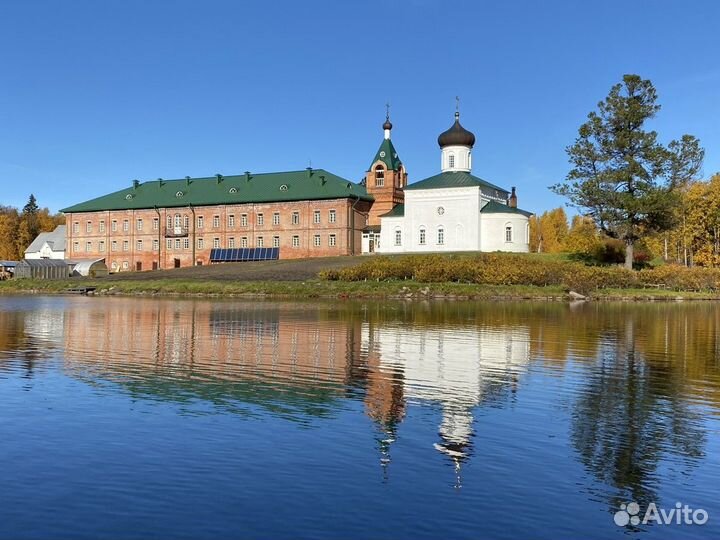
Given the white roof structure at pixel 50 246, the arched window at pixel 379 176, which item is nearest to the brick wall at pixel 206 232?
the arched window at pixel 379 176

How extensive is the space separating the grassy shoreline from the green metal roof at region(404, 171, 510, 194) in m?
18.0

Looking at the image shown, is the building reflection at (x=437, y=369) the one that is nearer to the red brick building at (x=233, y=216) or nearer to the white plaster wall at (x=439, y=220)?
the white plaster wall at (x=439, y=220)

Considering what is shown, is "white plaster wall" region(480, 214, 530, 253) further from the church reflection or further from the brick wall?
the church reflection

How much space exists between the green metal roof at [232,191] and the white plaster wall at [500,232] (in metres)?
14.0

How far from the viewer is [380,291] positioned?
4878 centimetres

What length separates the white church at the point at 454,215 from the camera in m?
66.0

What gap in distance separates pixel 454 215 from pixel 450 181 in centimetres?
327

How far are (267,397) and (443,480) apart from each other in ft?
16.6

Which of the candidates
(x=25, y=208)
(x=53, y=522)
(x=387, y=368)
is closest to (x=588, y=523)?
(x=53, y=522)

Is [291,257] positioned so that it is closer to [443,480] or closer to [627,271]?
[627,271]

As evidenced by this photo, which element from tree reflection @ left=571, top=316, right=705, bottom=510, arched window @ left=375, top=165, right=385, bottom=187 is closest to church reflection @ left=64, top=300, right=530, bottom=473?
tree reflection @ left=571, top=316, right=705, bottom=510

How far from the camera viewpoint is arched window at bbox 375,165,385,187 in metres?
75.5

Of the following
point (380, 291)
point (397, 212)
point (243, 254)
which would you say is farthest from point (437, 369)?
point (243, 254)

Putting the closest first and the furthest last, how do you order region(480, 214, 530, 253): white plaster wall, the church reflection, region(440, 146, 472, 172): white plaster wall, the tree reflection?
the tree reflection → the church reflection → region(480, 214, 530, 253): white plaster wall → region(440, 146, 472, 172): white plaster wall
